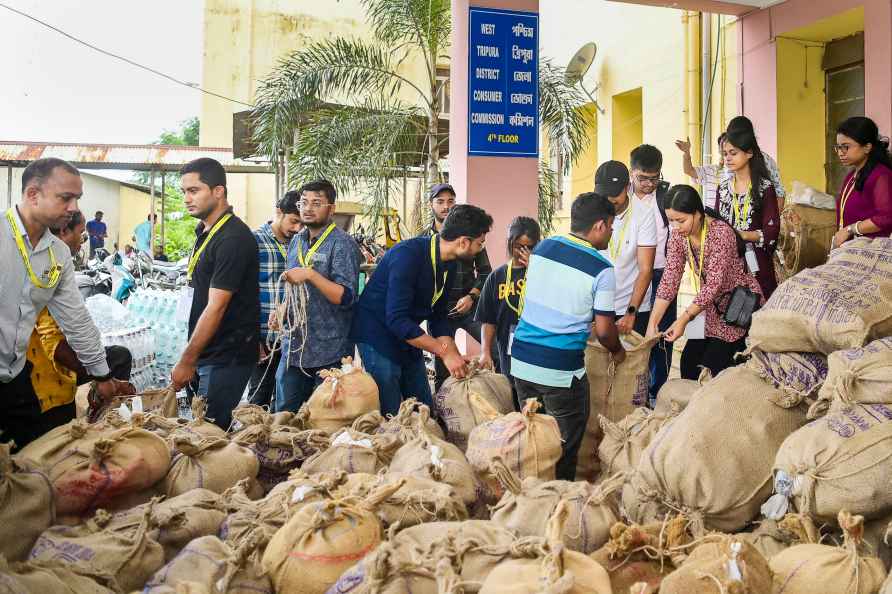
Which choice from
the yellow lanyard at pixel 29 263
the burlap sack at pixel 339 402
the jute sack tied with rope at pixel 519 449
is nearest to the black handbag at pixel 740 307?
the jute sack tied with rope at pixel 519 449

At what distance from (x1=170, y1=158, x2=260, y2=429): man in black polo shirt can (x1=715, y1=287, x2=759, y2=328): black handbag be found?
2.31m

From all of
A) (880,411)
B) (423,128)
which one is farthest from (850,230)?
(423,128)

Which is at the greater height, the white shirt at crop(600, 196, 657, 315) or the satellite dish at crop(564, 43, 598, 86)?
the satellite dish at crop(564, 43, 598, 86)

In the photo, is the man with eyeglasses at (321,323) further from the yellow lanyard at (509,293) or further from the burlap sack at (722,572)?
the burlap sack at (722,572)

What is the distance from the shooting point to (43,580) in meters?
1.80

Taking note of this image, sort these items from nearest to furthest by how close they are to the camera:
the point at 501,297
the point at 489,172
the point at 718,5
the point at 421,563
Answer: the point at 421,563 < the point at 501,297 < the point at 489,172 < the point at 718,5

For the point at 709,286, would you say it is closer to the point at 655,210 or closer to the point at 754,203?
the point at 754,203

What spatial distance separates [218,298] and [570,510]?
85.7 inches

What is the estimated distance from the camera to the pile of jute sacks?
1911mm

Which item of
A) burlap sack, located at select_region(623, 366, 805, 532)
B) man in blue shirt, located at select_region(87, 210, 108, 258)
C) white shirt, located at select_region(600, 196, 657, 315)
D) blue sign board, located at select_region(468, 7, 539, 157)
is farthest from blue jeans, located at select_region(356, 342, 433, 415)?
man in blue shirt, located at select_region(87, 210, 108, 258)

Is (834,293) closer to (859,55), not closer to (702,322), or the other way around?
(702,322)

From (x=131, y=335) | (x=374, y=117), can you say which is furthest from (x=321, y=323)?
(x=374, y=117)

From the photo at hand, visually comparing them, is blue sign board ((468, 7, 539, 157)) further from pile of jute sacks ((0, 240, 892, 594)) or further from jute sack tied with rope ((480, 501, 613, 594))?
jute sack tied with rope ((480, 501, 613, 594))

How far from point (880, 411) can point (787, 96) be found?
22.0 ft
